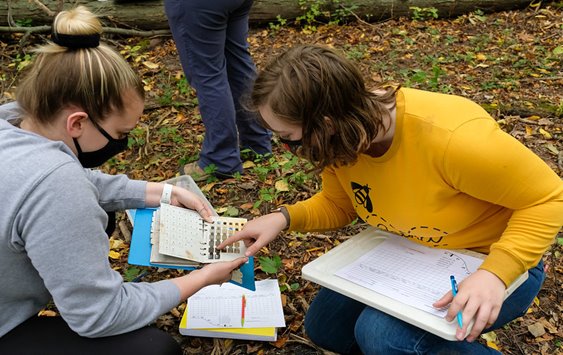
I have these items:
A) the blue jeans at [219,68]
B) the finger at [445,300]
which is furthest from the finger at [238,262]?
the blue jeans at [219,68]

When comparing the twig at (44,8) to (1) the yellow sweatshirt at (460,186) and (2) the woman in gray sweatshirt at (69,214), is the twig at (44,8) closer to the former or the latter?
(2) the woman in gray sweatshirt at (69,214)

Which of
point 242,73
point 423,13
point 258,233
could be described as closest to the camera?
point 258,233

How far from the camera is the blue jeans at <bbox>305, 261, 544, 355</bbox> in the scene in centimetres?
166

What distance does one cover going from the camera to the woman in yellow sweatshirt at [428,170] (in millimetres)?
1552

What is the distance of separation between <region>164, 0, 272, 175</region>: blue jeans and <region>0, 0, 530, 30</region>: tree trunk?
283cm

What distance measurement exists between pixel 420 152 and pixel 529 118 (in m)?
2.76

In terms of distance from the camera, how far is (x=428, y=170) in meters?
1.69

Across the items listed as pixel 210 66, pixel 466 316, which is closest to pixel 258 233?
pixel 466 316

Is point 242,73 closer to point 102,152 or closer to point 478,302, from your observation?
point 102,152

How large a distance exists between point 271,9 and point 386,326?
16.9ft

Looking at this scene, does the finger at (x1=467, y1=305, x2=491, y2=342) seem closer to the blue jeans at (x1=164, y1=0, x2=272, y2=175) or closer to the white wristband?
the white wristband

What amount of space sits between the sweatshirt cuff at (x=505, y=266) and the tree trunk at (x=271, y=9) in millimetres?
5108

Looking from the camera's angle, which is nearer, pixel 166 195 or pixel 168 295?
pixel 168 295

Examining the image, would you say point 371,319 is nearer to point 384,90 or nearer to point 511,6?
point 384,90
